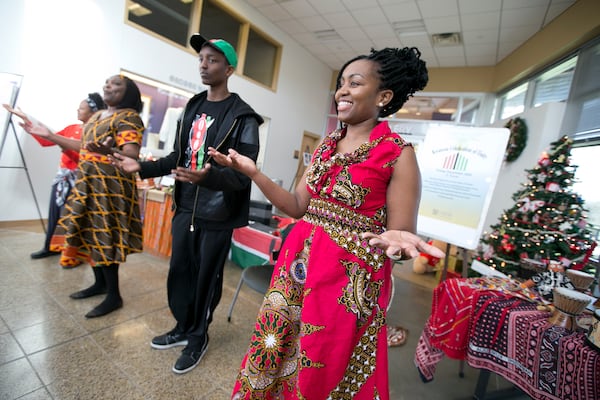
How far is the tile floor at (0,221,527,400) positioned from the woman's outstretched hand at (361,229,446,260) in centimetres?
128

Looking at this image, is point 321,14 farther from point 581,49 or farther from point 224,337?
point 224,337

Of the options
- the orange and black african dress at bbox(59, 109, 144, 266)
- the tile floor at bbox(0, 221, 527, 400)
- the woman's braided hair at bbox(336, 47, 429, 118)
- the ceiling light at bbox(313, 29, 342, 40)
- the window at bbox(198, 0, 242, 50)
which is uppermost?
the ceiling light at bbox(313, 29, 342, 40)

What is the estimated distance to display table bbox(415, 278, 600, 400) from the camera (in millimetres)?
1077

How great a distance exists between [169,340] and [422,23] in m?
6.32

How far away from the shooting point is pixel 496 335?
4.59 feet

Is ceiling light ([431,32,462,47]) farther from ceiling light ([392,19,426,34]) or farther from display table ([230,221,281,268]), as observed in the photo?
display table ([230,221,281,268])

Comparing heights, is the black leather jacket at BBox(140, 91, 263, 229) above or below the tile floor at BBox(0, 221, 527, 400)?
above

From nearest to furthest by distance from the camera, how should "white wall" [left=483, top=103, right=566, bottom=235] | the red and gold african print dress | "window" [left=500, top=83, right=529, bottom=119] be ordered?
the red and gold african print dress, "white wall" [left=483, top=103, right=566, bottom=235], "window" [left=500, top=83, right=529, bottom=119]

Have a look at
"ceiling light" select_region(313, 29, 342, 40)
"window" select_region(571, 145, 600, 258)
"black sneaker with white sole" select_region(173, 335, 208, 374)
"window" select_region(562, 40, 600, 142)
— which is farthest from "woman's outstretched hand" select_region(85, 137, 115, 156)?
"ceiling light" select_region(313, 29, 342, 40)

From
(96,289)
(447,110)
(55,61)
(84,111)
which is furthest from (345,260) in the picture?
(447,110)

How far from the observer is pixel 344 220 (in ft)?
2.99

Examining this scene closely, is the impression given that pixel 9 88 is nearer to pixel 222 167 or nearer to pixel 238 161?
pixel 222 167

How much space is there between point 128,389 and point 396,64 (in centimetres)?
187

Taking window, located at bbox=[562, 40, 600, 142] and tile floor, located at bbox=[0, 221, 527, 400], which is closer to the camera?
tile floor, located at bbox=[0, 221, 527, 400]
